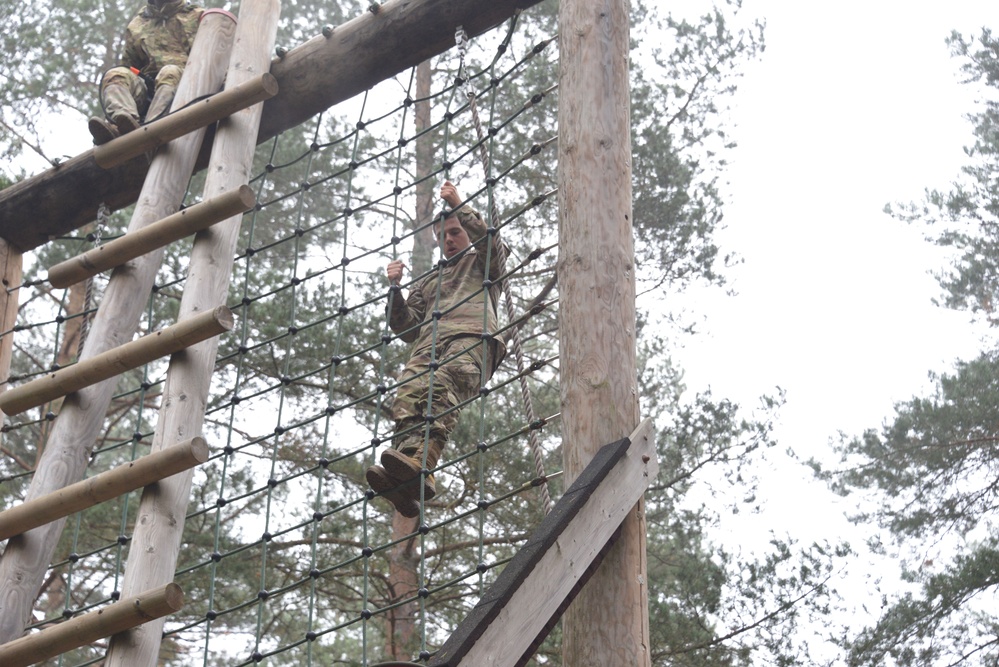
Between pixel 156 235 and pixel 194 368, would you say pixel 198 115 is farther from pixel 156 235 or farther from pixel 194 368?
pixel 194 368

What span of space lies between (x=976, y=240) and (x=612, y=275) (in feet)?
28.0

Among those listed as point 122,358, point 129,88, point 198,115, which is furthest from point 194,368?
point 129,88

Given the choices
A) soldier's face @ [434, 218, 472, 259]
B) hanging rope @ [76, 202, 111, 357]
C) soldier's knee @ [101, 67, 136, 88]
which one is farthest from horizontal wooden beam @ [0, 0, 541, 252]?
soldier's face @ [434, 218, 472, 259]

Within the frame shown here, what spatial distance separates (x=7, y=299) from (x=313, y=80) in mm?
1163

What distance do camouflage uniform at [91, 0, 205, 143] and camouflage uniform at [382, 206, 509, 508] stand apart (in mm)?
970

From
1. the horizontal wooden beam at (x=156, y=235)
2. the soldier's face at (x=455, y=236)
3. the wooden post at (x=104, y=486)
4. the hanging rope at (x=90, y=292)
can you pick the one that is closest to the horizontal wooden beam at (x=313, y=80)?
the hanging rope at (x=90, y=292)

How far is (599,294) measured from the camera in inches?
102

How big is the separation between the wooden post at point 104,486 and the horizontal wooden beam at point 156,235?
1.93ft

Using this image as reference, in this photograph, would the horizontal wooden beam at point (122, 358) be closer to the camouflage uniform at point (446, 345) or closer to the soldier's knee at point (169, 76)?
the camouflage uniform at point (446, 345)

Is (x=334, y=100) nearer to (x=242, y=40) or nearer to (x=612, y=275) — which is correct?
(x=242, y=40)

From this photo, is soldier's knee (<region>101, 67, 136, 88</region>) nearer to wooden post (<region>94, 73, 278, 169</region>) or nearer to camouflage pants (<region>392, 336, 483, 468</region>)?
wooden post (<region>94, 73, 278, 169</region>)

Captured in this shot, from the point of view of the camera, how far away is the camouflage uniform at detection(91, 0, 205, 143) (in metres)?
3.77

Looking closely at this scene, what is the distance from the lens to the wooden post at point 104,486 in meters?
2.53

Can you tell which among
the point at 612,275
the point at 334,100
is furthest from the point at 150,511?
the point at 334,100
